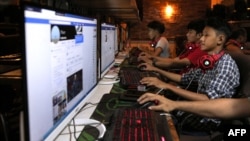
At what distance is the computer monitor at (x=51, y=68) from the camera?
606mm

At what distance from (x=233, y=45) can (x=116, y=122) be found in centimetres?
302

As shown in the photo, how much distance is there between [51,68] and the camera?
2.46ft

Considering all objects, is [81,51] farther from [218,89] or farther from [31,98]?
[218,89]

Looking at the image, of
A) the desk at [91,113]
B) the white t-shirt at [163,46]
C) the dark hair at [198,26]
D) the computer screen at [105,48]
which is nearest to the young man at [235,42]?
the dark hair at [198,26]

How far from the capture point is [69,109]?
3.08 ft

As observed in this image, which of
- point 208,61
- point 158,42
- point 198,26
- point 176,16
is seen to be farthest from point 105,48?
point 176,16

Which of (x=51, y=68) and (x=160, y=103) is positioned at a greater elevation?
(x=51, y=68)

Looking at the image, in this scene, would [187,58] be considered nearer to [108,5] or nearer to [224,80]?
[108,5]

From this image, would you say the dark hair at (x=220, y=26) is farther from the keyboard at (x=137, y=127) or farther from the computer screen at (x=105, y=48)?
the keyboard at (x=137, y=127)

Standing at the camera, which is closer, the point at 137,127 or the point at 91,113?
the point at 137,127

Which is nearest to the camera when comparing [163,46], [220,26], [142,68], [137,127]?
[137,127]

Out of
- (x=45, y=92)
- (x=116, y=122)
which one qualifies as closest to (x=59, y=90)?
(x=45, y=92)

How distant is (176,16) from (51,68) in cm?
818

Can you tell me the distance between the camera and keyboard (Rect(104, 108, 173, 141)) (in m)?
0.89
